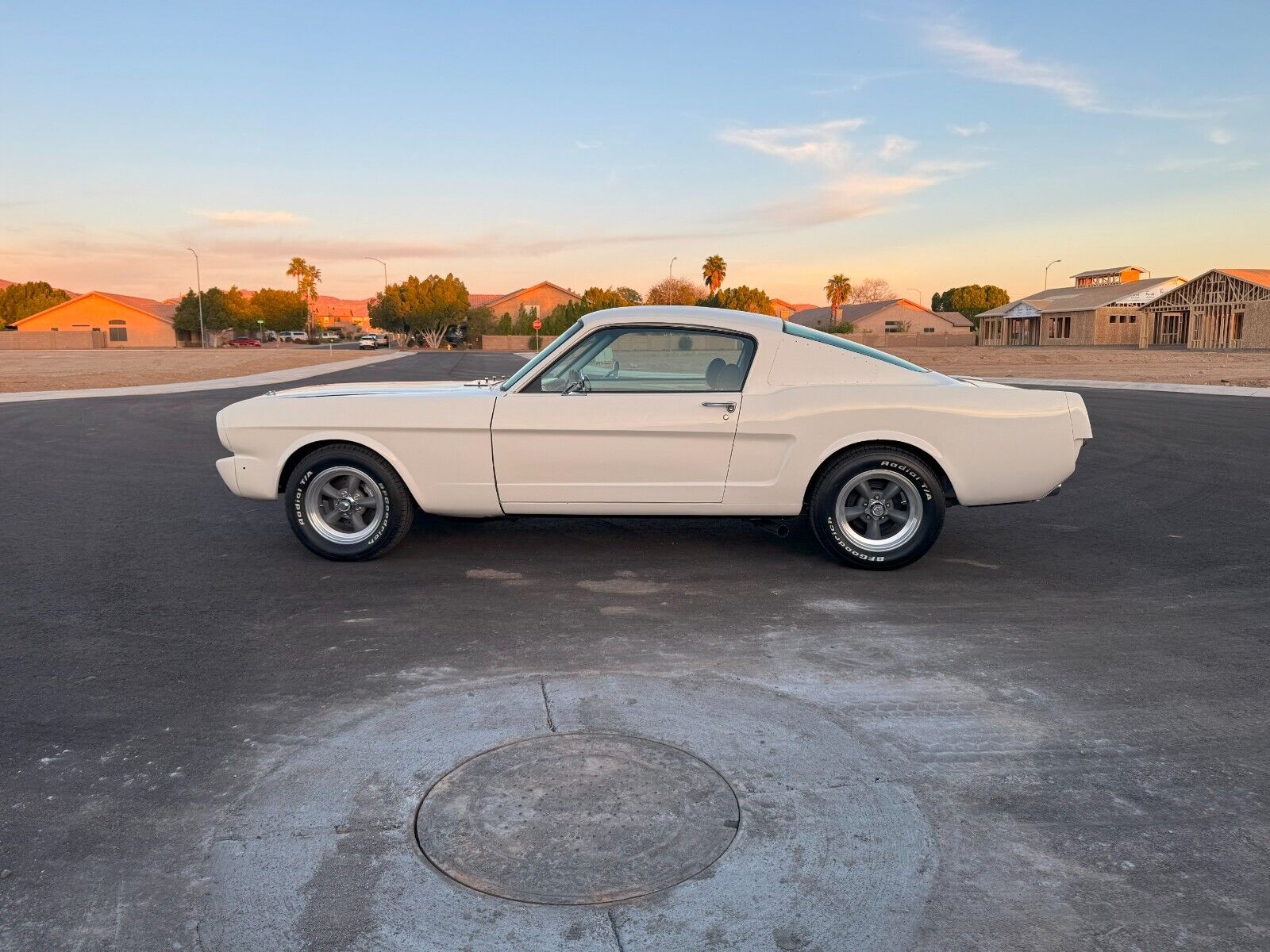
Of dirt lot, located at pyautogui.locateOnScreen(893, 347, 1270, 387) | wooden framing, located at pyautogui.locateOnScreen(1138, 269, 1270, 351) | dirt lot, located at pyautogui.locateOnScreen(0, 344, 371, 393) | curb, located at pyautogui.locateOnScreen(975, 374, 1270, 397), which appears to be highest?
wooden framing, located at pyautogui.locateOnScreen(1138, 269, 1270, 351)

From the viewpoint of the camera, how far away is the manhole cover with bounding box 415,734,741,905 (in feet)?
8.55

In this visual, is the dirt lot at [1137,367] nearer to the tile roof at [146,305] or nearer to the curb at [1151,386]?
the curb at [1151,386]

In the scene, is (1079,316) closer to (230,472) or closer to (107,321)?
(230,472)

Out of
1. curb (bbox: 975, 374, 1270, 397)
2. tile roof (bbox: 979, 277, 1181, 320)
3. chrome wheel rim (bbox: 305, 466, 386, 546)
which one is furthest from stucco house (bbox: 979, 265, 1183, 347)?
chrome wheel rim (bbox: 305, 466, 386, 546)

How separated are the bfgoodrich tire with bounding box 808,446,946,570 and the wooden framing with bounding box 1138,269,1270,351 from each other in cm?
5632

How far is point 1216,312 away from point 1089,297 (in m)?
20.4

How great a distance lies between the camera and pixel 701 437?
5.60 metres

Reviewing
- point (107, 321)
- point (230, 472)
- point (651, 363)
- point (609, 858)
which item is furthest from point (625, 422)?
point (107, 321)

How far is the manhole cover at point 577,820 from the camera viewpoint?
261cm

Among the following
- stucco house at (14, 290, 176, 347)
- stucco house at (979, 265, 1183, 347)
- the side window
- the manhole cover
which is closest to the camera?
the manhole cover

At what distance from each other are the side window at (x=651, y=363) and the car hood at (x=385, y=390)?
70 cm

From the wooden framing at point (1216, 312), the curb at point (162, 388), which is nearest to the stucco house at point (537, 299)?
the wooden framing at point (1216, 312)

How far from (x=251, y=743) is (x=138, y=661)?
1177mm

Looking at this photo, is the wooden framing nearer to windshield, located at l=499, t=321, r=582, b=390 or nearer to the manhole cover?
windshield, located at l=499, t=321, r=582, b=390
